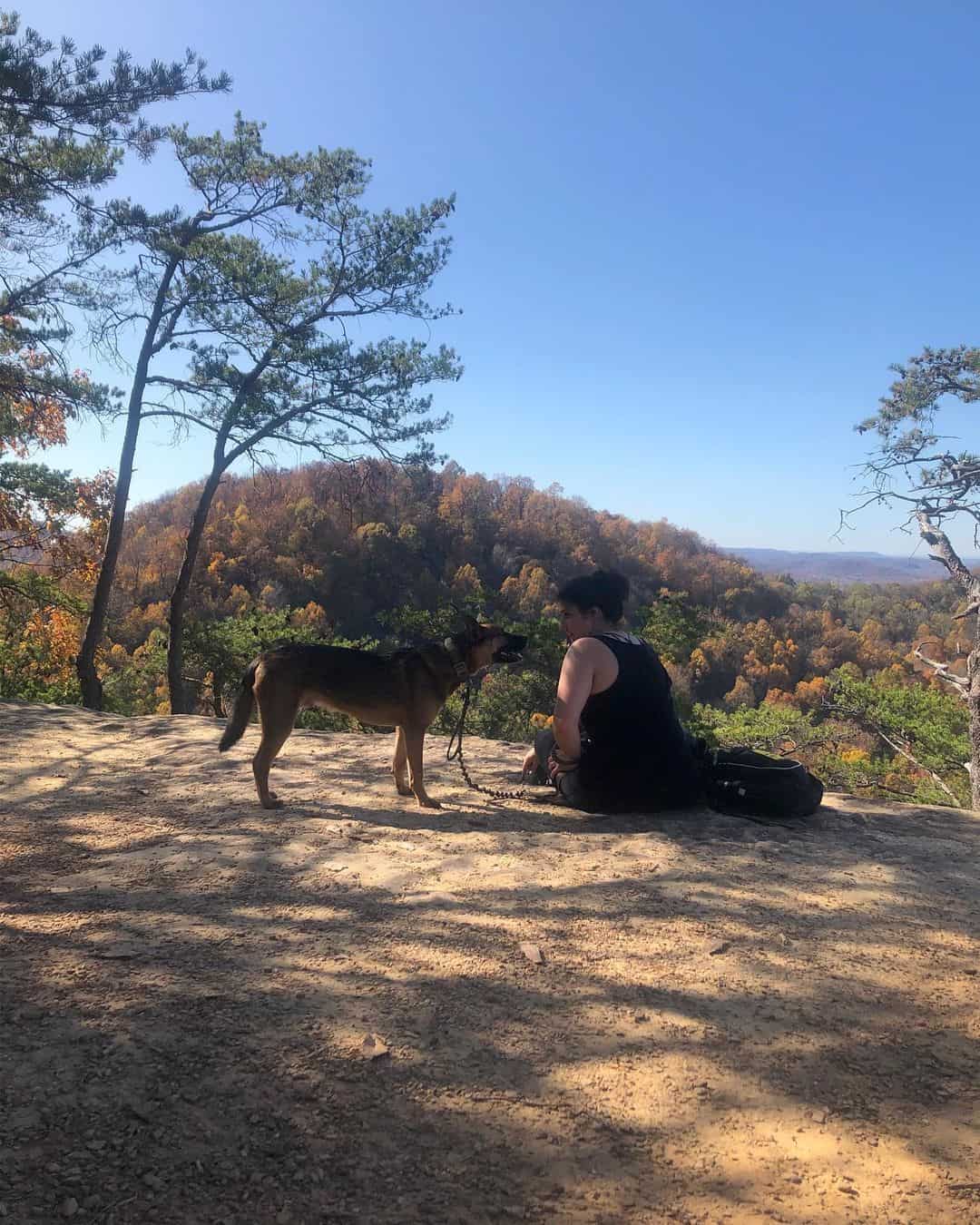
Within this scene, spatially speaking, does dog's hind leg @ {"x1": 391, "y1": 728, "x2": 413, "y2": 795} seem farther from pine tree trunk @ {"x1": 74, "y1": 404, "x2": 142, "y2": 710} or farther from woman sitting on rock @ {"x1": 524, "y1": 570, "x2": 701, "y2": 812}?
pine tree trunk @ {"x1": 74, "y1": 404, "x2": 142, "y2": 710}

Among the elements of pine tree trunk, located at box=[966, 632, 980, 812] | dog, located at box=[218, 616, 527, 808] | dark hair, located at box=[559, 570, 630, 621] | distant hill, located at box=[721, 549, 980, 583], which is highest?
distant hill, located at box=[721, 549, 980, 583]

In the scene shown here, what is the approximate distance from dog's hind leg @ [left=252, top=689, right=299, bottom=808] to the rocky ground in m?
0.40

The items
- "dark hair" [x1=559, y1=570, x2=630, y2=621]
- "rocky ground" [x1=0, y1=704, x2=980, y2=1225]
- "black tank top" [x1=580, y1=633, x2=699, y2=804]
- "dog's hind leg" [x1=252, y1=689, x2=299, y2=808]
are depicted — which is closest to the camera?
"rocky ground" [x1=0, y1=704, x2=980, y2=1225]

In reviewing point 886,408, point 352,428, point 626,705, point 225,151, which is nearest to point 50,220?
point 225,151

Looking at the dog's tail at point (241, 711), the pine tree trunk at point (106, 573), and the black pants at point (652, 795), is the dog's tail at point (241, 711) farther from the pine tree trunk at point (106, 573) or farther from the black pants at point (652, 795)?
the pine tree trunk at point (106, 573)

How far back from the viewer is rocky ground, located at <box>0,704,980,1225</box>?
5.52 feet

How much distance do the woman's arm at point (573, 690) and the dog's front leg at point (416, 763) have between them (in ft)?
3.53

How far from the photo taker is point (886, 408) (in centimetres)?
1470

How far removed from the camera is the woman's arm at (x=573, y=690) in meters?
4.15

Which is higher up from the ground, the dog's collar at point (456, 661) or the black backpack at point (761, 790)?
the dog's collar at point (456, 661)

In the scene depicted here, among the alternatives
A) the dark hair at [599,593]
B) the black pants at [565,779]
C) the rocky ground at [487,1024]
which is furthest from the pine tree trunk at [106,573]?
the dark hair at [599,593]

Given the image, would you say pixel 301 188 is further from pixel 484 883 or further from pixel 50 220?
pixel 484 883

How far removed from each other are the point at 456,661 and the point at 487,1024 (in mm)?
2744

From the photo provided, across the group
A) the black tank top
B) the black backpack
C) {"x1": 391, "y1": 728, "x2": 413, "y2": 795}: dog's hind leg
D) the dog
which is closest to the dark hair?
the black tank top
